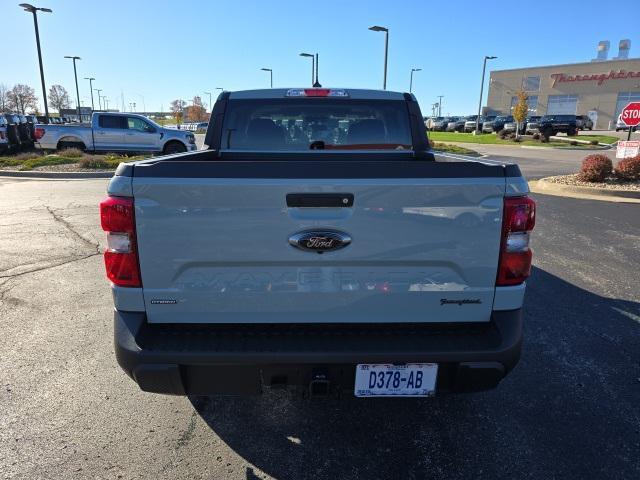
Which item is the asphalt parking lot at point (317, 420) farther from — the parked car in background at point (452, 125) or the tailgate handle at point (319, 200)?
the parked car in background at point (452, 125)

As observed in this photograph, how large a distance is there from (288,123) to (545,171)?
16531 mm

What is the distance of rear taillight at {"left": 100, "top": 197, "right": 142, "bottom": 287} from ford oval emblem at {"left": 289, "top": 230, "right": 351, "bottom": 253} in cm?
73

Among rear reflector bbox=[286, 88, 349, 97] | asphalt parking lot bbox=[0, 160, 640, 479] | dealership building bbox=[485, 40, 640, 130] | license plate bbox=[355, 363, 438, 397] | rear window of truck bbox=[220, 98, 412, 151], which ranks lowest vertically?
asphalt parking lot bbox=[0, 160, 640, 479]

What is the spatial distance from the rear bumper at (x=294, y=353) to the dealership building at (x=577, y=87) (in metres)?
77.2

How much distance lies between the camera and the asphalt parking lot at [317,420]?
7.95ft

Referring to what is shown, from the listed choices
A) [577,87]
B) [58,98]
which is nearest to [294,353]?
[577,87]

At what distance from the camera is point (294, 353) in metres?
2.11

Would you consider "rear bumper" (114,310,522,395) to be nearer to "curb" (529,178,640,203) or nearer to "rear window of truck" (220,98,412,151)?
"rear window of truck" (220,98,412,151)

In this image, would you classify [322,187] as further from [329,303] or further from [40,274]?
[40,274]

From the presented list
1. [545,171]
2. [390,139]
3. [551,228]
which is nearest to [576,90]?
[545,171]

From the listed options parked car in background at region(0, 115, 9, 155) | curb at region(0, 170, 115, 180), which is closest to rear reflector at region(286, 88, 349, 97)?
curb at region(0, 170, 115, 180)

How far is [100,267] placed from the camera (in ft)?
18.4

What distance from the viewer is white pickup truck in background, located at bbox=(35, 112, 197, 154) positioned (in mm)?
17969

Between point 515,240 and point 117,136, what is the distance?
18.8m
